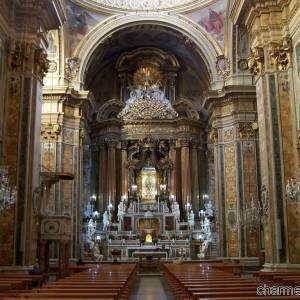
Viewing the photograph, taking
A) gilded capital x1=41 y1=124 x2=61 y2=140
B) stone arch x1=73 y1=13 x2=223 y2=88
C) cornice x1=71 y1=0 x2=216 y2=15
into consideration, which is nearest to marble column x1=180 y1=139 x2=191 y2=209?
stone arch x1=73 y1=13 x2=223 y2=88

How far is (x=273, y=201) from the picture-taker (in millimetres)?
12055

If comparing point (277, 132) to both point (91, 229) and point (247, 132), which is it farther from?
point (91, 229)

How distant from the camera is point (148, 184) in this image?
26.7 m

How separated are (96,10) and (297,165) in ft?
45.4

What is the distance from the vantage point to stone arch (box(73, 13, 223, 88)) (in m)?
22.4

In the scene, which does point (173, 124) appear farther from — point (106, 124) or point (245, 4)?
point (245, 4)

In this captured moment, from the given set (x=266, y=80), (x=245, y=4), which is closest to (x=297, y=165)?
(x=266, y=80)

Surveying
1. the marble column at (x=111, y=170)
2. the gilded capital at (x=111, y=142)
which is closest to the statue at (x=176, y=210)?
the marble column at (x=111, y=170)

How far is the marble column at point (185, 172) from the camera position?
2569cm

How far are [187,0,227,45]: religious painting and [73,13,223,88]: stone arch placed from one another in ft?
0.74

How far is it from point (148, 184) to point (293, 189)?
52.3 feet

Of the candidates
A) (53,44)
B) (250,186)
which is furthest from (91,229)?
(53,44)

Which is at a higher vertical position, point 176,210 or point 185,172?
point 185,172

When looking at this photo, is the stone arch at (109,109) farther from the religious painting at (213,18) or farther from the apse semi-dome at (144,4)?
the religious painting at (213,18)
